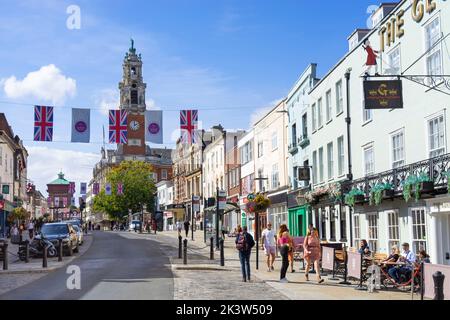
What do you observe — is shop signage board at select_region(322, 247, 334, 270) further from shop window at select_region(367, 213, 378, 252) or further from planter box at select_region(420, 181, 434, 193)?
shop window at select_region(367, 213, 378, 252)

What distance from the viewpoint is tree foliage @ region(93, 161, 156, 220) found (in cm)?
8744

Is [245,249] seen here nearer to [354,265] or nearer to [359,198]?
[354,265]

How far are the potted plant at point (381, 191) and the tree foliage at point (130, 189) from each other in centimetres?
6827

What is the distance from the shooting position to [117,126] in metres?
28.2

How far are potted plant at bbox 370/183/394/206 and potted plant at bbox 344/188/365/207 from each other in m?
1.73

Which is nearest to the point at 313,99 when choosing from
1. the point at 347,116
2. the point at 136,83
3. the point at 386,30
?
the point at 347,116

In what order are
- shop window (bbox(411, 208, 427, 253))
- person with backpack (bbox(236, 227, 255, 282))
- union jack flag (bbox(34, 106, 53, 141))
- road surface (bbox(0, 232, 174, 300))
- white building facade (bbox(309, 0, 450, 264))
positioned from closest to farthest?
road surface (bbox(0, 232, 174, 300)), white building facade (bbox(309, 0, 450, 264)), person with backpack (bbox(236, 227, 255, 282)), shop window (bbox(411, 208, 427, 253)), union jack flag (bbox(34, 106, 53, 141))

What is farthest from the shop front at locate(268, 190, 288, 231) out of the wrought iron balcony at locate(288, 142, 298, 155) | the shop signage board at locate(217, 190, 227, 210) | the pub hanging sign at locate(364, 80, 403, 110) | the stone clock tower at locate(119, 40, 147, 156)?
the stone clock tower at locate(119, 40, 147, 156)

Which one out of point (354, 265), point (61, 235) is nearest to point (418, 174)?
point (354, 265)

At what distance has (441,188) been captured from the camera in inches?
674

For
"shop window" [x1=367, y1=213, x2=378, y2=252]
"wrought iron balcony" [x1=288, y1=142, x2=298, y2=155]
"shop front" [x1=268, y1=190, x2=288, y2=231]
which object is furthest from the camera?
"shop front" [x1=268, y1=190, x2=288, y2=231]

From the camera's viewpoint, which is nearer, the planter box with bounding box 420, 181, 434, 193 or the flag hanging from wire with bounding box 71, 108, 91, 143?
the planter box with bounding box 420, 181, 434, 193

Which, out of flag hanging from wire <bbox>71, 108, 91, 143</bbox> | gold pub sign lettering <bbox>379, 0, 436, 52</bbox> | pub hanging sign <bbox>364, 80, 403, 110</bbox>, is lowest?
pub hanging sign <bbox>364, 80, 403, 110</bbox>

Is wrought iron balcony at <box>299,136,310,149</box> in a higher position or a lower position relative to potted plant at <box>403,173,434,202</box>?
higher
